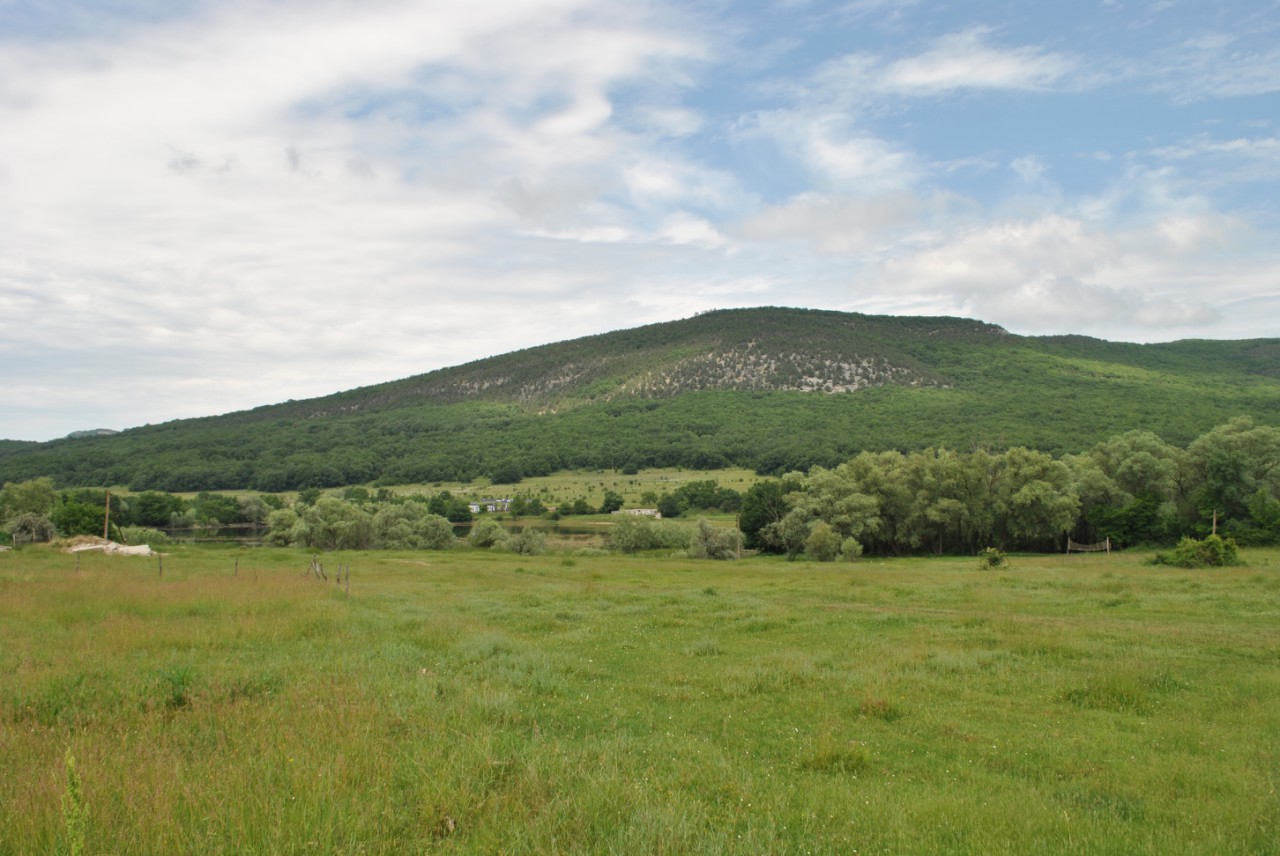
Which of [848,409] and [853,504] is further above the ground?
[848,409]

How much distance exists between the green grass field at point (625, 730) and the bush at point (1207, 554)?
69.5ft

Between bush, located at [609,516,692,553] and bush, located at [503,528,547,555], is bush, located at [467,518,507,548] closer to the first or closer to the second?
bush, located at [503,528,547,555]

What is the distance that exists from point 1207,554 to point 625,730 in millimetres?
43061

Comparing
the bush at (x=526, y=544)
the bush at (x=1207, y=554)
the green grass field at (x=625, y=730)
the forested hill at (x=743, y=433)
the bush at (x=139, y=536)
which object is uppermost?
the forested hill at (x=743, y=433)

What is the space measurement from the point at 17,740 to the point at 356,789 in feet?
14.4

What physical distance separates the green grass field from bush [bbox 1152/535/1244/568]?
21.2 meters

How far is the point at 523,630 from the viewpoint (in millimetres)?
20062

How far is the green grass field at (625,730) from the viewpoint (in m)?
6.04

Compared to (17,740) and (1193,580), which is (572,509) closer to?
(1193,580)

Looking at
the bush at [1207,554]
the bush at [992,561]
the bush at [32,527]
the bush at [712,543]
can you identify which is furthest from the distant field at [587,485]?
the bush at [1207,554]

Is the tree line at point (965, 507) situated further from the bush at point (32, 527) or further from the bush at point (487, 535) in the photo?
the bush at point (487, 535)

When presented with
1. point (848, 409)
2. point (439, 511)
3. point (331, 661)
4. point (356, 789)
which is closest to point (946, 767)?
point (356, 789)

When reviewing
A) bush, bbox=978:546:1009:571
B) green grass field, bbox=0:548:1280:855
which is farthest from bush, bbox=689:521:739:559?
green grass field, bbox=0:548:1280:855

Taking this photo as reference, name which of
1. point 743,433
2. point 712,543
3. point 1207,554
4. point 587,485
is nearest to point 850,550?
point 712,543
